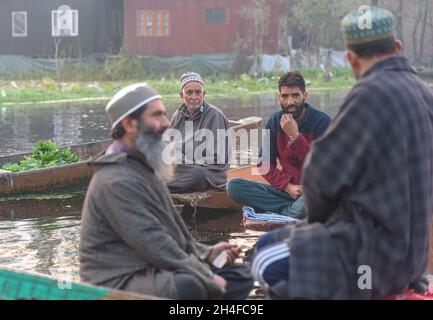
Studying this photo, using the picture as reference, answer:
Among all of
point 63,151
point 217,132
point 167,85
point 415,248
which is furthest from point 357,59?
point 167,85

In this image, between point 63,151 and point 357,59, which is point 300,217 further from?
point 63,151

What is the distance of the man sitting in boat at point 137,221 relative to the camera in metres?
4.06

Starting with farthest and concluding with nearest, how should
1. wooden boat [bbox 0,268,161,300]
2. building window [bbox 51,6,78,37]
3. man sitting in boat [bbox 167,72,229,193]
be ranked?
1. building window [bbox 51,6,78,37]
2. man sitting in boat [bbox 167,72,229,193]
3. wooden boat [bbox 0,268,161,300]

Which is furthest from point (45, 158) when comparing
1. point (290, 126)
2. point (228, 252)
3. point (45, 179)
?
point (228, 252)

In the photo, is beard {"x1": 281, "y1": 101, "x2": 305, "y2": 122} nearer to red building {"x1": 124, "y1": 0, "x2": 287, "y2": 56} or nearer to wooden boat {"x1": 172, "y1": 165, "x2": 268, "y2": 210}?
wooden boat {"x1": 172, "y1": 165, "x2": 268, "y2": 210}

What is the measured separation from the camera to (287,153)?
6.95 m

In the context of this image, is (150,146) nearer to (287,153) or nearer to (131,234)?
(131,234)

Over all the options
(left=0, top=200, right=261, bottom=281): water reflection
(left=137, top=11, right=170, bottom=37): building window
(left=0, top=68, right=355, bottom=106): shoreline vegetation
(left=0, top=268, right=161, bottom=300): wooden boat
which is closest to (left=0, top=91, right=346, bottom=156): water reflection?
(left=0, top=68, right=355, bottom=106): shoreline vegetation

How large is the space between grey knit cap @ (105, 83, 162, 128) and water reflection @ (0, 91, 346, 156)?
38.0 ft

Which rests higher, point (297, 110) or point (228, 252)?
point (297, 110)

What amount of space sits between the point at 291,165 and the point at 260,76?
90.6 feet

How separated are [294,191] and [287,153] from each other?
0.35m

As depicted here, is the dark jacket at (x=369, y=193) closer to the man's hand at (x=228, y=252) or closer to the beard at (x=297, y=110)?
the man's hand at (x=228, y=252)

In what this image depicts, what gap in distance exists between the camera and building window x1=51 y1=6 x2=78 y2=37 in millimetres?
36375
